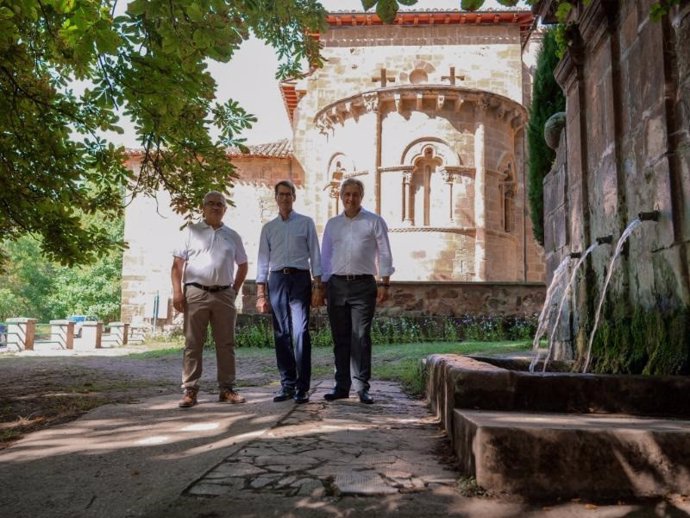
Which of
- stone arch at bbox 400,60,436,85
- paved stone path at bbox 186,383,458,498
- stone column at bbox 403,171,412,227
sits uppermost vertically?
stone arch at bbox 400,60,436,85

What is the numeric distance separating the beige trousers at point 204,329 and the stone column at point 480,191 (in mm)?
15849

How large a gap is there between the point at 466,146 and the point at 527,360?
16.3 meters

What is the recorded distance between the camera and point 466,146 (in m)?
20.3

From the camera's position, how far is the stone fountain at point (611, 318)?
229cm

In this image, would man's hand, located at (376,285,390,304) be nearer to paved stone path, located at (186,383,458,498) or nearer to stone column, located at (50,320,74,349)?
paved stone path, located at (186,383,458,498)

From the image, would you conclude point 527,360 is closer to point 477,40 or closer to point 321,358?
point 321,358

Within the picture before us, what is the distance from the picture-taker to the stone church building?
1989 centimetres

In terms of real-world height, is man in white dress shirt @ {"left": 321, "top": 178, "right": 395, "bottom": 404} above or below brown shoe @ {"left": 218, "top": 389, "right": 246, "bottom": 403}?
above

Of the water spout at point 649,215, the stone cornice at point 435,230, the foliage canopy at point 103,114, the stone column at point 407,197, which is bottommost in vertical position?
the water spout at point 649,215

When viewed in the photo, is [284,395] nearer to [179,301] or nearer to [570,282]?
[179,301]

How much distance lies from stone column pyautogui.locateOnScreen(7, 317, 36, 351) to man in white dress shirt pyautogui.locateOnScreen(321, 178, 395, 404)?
52.1 feet

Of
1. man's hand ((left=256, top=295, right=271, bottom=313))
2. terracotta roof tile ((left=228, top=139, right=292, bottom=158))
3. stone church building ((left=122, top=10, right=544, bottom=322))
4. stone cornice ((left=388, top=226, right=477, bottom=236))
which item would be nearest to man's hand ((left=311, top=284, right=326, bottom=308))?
man's hand ((left=256, top=295, right=271, bottom=313))

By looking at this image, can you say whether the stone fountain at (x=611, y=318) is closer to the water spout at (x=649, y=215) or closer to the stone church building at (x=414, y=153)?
the water spout at (x=649, y=215)

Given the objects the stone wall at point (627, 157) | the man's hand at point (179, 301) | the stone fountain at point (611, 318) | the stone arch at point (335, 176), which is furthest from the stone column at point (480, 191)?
the man's hand at point (179, 301)
